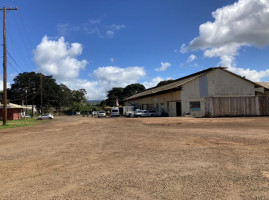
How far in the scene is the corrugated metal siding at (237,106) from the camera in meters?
37.4

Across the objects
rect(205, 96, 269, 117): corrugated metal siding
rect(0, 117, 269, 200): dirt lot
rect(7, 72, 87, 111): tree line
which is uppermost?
rect(7, 72, 87, 111): tree line

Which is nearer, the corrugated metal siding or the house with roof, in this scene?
the corrugated metal siding

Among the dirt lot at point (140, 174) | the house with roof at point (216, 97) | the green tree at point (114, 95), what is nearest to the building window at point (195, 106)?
the house with roof at point (216, 97)

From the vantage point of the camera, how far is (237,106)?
37562 mm

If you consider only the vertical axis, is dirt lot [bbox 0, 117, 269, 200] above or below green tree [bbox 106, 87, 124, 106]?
below

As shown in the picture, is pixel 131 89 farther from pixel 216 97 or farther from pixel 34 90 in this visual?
pixel 216 97

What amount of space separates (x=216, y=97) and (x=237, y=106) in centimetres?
371

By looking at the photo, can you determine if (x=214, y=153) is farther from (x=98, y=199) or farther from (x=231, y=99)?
(x=231, y=99)

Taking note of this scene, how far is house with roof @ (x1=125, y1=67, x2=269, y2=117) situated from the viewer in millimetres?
37562

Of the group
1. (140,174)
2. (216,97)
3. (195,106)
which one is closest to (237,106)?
(216,97)

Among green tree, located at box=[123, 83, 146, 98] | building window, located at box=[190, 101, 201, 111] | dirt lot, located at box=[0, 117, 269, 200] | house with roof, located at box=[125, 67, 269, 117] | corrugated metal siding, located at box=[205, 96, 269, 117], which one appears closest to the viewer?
dirt lot, located at box=[0, 117, 269, 200]

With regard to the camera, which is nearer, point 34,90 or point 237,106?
point 237,106

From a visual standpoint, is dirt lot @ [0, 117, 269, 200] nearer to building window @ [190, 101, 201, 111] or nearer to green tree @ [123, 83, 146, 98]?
building window @ [190, 101, 201, 111]

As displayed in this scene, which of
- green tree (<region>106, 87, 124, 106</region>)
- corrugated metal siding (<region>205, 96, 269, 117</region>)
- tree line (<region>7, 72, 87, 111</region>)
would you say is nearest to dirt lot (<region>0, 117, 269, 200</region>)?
corrugated metal siding (<region>205, 96, 269, 117</region>)
